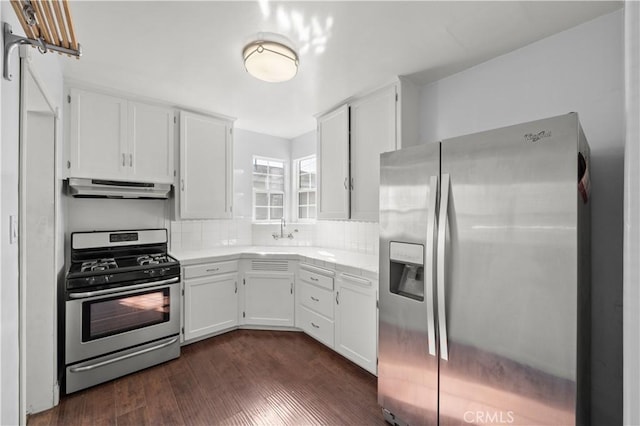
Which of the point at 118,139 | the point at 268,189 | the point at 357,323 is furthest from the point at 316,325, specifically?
the point at 118,139

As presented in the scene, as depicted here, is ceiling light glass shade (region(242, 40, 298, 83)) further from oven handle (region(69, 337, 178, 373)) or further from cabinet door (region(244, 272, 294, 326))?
oven handle (region(69, 337, 178, 373))

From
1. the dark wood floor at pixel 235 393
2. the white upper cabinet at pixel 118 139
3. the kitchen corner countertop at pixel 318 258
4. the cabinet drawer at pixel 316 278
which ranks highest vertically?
the white upper cabinet at pixel 118 139

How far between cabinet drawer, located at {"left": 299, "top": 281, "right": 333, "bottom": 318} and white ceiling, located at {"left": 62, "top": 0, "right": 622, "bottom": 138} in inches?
76.8

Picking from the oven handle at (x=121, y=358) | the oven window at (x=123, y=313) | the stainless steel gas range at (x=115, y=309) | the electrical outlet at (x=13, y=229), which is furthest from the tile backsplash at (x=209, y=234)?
the electrical outlet at (x=13, y=229)

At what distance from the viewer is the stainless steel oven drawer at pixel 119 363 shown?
2102 mm

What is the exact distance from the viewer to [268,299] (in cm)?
314

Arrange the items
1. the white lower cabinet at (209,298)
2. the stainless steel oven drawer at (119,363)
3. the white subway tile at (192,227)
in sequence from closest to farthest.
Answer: the stainless steel oven drawer at (119,363) < the white lower cabinet at (209,298) < the white subway tile at (192,227)

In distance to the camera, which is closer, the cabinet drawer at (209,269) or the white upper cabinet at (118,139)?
the white upper cabinet at (118,139)

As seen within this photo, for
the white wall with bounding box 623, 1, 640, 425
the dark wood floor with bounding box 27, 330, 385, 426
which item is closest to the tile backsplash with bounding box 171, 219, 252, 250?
the dark wood floor with bounding box 27, 330, 385, 426

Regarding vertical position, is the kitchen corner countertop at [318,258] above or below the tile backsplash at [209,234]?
below

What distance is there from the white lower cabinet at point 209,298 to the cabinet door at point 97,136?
1.20m

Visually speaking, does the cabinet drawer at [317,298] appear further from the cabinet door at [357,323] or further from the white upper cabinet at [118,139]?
the white upper cabinet at [118,139]

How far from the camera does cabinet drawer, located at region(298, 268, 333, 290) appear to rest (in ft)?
8.85

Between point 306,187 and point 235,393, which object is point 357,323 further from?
point 306,187
